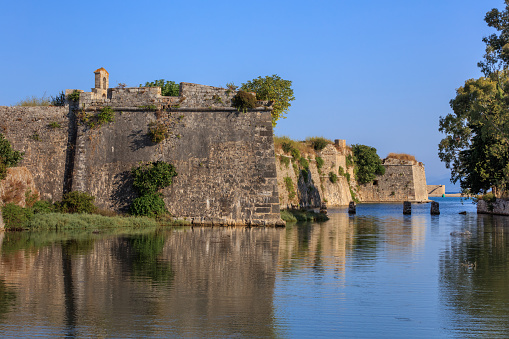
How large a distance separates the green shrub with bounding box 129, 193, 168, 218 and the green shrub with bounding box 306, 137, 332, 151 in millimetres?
41148

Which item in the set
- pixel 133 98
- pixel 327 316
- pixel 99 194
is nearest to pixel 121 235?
pixel 99 194

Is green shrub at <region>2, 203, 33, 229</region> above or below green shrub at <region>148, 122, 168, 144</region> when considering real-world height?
below

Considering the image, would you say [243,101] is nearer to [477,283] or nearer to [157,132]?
[157,132]

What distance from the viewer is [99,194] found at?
2781cm

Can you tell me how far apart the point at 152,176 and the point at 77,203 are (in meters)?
3.71

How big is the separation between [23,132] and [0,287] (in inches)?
766

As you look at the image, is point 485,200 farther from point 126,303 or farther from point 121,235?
point 126,303

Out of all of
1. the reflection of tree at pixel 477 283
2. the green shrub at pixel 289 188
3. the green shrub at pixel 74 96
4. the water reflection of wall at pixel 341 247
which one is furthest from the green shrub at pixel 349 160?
the reflection of tree at pixel 477 283

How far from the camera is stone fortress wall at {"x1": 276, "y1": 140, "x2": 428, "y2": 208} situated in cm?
4734

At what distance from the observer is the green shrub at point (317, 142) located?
66.4m

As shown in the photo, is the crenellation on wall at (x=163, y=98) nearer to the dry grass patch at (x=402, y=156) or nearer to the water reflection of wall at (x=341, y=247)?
the water reflection of wall at (x=341, y=247)

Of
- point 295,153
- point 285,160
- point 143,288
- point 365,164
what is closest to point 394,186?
point 365,164

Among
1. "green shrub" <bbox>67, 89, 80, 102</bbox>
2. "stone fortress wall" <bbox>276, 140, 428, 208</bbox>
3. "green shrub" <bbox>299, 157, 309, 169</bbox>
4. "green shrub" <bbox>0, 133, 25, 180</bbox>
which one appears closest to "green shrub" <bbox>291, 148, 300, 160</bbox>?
"stone fortress wall" <bbox>276, 140, 428, 208</bbox>

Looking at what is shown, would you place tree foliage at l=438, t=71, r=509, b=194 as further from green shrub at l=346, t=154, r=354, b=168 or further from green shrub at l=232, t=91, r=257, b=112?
green shrub at l=346, t=154, r=354, b=168
